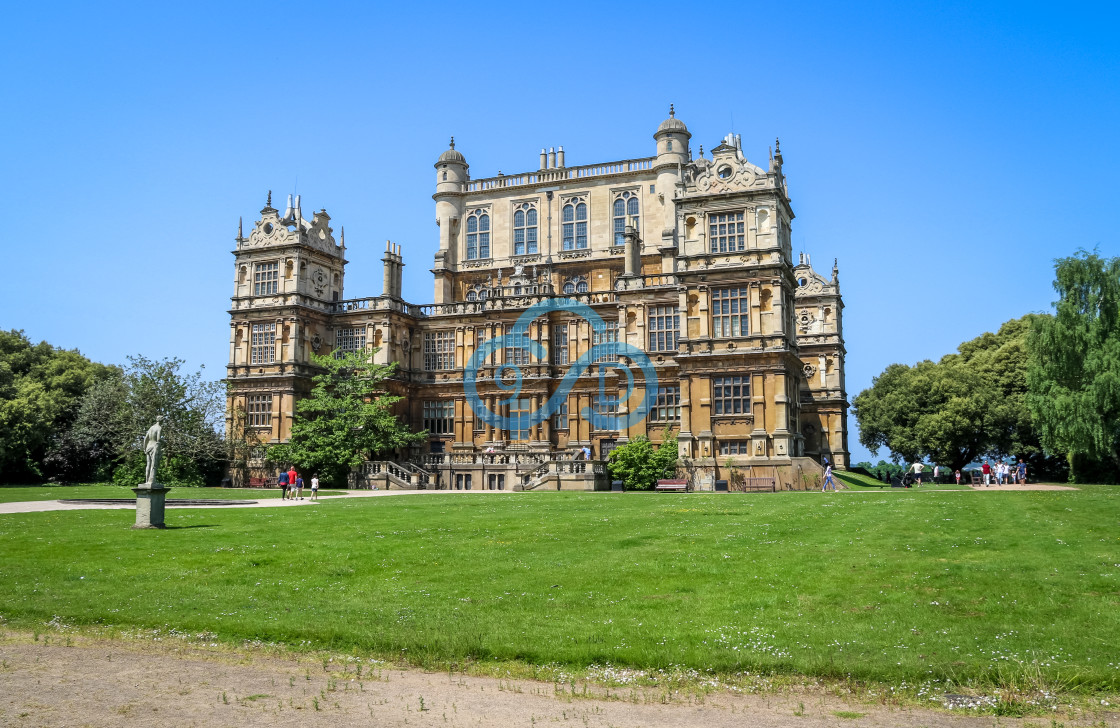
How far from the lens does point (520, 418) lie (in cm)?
5488

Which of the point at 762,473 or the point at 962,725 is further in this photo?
the point at 762,473

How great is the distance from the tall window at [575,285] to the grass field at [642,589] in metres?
36.8

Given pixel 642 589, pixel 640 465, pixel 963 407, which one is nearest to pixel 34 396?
pixel 640 465

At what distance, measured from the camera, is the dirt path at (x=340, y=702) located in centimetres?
988

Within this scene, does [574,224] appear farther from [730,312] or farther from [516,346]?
[730,312]

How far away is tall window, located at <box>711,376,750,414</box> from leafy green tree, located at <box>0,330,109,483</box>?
1625 inches

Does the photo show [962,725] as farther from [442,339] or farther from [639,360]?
[442,339]

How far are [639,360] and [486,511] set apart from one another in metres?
25.8

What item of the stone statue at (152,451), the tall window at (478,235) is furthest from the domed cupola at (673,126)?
the stone statue at (152,451)

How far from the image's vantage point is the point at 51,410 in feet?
178

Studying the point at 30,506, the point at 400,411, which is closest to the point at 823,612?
the point at 30,506

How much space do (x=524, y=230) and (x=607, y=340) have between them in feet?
47.2

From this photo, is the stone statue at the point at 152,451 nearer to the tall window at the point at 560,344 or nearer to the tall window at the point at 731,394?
the tall window at the point at 731,394

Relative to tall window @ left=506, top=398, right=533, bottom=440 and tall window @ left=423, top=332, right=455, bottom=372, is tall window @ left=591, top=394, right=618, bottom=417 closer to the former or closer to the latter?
tall window @ left=506, top=398, right=533, bottom=440
